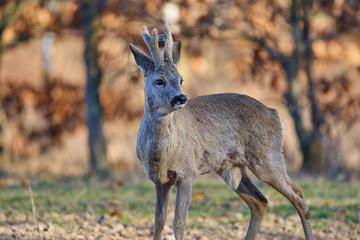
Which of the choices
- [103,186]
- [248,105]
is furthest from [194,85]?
[248,105]

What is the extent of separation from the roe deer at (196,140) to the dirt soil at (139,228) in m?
0.54

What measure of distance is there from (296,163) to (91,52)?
5.76m

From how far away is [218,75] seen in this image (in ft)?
101

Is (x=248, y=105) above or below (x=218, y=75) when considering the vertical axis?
below

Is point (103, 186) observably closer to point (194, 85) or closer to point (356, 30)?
point (356, 30)

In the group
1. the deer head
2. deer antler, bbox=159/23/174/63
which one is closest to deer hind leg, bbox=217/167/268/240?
the deer head

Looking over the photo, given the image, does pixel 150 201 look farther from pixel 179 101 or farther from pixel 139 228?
pixel 179 101

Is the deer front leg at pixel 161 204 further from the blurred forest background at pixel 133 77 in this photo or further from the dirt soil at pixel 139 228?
the blurred forest background at pixel 133 77

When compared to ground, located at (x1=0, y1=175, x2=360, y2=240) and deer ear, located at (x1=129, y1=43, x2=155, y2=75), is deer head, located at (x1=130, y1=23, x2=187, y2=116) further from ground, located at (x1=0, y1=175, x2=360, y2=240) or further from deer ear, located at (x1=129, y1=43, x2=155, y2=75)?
ground, located at (x1=0, y1=175, x2=360, y2=240)

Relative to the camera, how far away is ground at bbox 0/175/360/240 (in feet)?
20.9

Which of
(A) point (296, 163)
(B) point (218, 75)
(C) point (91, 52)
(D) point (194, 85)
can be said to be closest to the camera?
(C) point (91, 52)

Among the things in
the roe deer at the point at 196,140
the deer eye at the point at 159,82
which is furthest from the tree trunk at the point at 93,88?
the deer eye at the point at 159,82

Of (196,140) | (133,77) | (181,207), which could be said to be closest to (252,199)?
(196,140)

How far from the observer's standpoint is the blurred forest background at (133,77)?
11.9 meters
